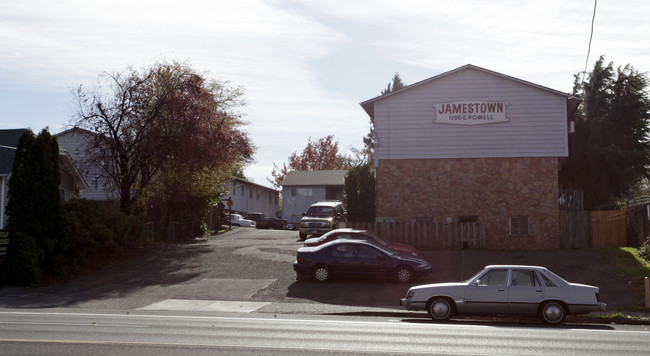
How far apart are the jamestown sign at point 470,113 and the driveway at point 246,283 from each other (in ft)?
20.8

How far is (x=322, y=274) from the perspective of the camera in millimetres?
21047

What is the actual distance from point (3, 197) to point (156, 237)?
26.2 feet

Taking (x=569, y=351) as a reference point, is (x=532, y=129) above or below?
above

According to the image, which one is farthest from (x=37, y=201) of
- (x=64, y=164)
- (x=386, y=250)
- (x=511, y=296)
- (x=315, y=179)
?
(x=315, y=179)

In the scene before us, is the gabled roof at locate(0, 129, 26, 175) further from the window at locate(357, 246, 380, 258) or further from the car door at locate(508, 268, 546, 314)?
the car door at locate(508, 268, 546, 314)

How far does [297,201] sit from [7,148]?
3159 cm

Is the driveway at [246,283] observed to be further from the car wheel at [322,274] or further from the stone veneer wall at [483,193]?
the stone veneer wall at [483,193]

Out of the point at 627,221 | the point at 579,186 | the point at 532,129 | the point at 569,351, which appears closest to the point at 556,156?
the point at 532,129

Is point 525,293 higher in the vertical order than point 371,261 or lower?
lower

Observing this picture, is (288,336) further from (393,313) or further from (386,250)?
(386,250)

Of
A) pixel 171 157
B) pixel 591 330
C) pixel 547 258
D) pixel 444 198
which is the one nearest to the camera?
pixel 591 330

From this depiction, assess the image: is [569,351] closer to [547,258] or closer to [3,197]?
[547,258]

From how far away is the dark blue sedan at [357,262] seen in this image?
20656 millimetres

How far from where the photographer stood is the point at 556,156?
92.6 ft
